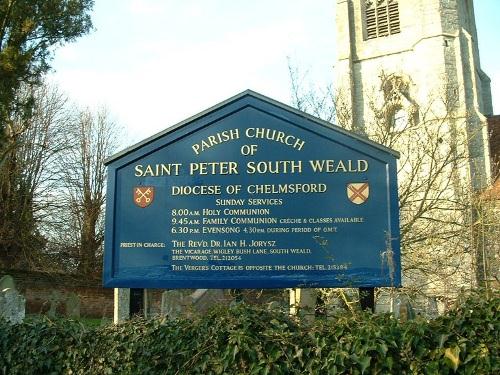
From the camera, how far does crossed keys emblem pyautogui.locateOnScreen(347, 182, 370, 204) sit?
6.18m

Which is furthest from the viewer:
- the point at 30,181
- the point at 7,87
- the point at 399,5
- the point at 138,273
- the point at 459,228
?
the point at 399,5

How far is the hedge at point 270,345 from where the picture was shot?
4.23m

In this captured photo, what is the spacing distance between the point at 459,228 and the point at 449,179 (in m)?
1.57

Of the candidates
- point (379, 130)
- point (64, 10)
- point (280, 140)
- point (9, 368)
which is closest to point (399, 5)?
point (64, 10)

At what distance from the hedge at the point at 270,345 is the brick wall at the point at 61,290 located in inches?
738

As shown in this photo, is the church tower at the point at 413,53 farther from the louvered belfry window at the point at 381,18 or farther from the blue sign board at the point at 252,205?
the blue sign board at the point at 252,205

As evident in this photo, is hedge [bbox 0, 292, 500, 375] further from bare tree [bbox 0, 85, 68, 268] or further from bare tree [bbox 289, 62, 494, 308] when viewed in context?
bare tree [bbox 0, 85, 68, 268]

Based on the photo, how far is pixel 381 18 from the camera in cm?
3766

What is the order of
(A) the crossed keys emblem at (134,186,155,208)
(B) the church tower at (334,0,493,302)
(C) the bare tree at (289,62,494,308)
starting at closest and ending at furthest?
(A) the crossed keys emblem at (134,186,155,208) < (C) the bare tree at (289,62,494,308) < (B) the church tower at (334,0,493,302)

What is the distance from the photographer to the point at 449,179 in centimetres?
1436

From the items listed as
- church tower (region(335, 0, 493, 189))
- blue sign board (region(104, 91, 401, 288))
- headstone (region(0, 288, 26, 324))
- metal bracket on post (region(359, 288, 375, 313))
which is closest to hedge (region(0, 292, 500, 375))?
blue sign board (region(104, 91, 401, 288))

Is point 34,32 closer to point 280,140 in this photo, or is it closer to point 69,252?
point 69,252

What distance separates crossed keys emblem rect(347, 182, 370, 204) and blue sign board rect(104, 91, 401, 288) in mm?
11

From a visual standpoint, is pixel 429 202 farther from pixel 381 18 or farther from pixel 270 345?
pixel 381 18
